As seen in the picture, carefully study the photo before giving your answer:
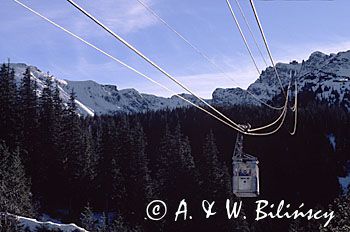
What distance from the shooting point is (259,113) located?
108 m

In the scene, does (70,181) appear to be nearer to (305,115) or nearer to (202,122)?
(202,122)

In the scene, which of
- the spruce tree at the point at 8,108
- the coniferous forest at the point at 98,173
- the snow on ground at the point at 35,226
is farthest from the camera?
the spruce tree at the point at 8,108

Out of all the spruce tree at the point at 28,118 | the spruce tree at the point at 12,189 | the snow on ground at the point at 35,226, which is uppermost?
the spruce tree at the point at 28,118

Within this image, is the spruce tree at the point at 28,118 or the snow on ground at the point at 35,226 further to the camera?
the spruce tree at the point at 28,118

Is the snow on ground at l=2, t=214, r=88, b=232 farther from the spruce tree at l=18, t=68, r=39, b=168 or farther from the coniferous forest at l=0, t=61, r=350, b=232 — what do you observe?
the spruce tree at l=18, t=68, r=39, b=168

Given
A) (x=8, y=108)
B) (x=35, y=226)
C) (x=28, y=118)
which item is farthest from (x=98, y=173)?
(x=35, y=226)

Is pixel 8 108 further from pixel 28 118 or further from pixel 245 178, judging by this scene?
pixel 245 178

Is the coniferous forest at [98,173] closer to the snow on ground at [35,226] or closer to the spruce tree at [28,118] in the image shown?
the spruce tree at [28,118]

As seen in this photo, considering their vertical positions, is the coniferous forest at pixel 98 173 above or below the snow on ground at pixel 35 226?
above

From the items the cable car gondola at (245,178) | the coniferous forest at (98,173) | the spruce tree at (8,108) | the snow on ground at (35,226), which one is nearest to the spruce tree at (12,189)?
the coniferous forest at (98,173)

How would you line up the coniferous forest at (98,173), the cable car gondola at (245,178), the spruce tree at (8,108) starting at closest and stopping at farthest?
the cable car gondola at (245,178)
the coniferous forest at (98,173)
the spruce tree at (8,108)

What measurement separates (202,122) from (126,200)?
48401mm

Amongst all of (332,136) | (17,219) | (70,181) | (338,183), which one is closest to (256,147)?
(338,183)

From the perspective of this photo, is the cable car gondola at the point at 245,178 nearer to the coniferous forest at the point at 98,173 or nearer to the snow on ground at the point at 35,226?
the snow on ground at the point at 35,226
